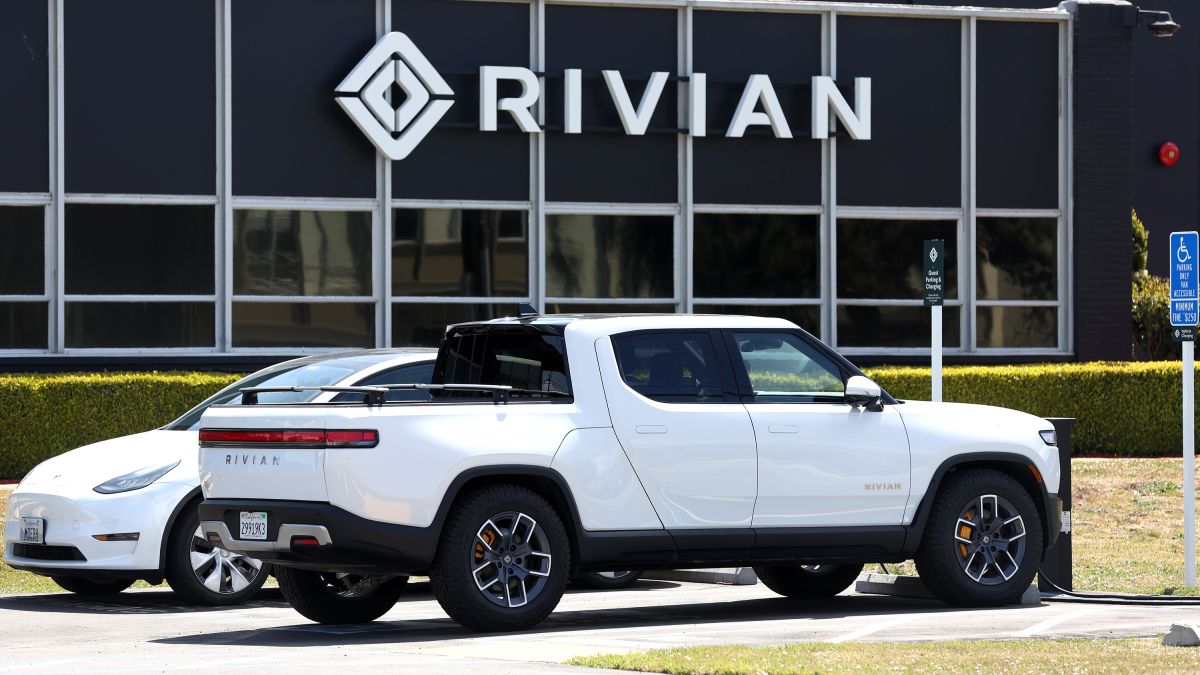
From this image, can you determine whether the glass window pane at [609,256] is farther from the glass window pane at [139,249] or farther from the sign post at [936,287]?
the sign post at [936,287]

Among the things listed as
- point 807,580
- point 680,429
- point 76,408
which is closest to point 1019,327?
point 76,408

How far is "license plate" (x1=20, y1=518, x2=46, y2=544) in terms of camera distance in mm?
12359

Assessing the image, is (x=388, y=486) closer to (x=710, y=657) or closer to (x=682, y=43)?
(x=710, y=657)

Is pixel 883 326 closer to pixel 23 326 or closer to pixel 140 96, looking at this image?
pixel 140 96

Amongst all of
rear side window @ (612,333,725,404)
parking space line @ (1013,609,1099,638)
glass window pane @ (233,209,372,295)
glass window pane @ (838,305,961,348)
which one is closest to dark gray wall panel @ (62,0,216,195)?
glass window pane @ (233,209,372,295)

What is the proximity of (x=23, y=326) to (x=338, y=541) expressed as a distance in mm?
12112

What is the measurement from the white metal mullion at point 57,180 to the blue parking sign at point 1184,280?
12495 millimetres

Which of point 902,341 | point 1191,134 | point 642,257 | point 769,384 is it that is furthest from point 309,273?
point 1191,134

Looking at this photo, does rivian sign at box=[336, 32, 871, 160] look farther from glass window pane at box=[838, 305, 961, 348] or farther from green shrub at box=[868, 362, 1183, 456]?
green shrub at box=[868, 362, 1183, 456]

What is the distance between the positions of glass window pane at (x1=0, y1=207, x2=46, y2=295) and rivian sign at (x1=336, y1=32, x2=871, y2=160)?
3599 millimetres

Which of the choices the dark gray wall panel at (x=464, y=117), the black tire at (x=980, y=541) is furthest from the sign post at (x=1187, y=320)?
the dark gray wall panel at (x=464, y=117)

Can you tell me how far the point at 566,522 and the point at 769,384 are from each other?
1.55 meters

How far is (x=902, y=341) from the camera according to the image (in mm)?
23641

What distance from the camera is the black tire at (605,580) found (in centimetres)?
1373
